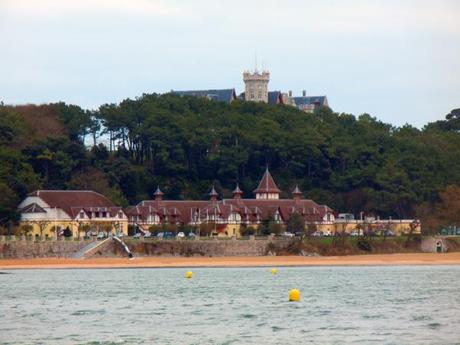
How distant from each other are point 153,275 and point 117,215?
35.4m

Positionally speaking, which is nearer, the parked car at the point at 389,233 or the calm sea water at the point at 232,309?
the calm sea water at the point at 232,309

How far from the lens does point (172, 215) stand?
13125 cm

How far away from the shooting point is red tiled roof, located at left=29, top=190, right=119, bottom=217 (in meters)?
126

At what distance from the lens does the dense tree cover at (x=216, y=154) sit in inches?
5374

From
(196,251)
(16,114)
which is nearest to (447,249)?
(196,251)

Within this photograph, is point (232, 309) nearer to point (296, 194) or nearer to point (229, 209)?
point (229, 209)

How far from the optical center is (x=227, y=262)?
110062 millimetres

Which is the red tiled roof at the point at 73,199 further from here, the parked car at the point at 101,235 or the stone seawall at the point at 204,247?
the stone seawall at the point at 204,247

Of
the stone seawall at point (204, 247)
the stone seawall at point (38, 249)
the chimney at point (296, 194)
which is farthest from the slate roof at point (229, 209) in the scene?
the stone seawall at point (38, 249)

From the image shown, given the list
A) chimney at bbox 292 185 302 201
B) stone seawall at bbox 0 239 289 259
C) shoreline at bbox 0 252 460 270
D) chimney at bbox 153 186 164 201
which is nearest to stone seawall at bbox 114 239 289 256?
stone seawall at bbox 0 239 289 259

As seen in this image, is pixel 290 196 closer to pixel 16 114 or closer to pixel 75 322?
pixel 16 114

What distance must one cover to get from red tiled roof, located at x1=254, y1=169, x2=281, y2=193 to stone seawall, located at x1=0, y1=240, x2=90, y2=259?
27.5 metres

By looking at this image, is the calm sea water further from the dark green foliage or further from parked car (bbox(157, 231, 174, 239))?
the dark green foliage

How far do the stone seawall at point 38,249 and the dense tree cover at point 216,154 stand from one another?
1695cm
